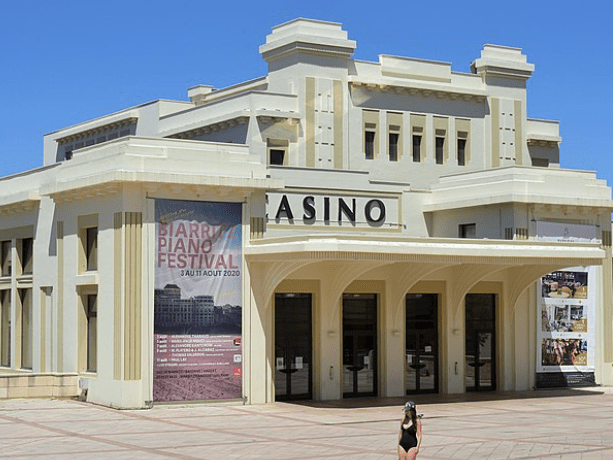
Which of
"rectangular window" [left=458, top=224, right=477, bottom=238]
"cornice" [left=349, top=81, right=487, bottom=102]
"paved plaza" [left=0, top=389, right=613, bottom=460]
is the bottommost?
"paved plaza" [left=0, top=389, right=613, bottom=460]

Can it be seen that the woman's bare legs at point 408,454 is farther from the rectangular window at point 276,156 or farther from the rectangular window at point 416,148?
the rectangular window at point 416,148

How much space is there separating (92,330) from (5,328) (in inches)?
388

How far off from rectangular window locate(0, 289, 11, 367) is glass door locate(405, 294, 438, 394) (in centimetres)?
1698

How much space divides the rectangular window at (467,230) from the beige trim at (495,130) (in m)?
10.4

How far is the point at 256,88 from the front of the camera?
54.6 metres

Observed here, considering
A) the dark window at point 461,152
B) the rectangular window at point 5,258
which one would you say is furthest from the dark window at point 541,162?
the rectangular window at point 5,258

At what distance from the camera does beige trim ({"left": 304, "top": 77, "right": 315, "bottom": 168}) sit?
50844 mm

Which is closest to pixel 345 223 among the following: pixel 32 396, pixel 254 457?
pixel 32 396

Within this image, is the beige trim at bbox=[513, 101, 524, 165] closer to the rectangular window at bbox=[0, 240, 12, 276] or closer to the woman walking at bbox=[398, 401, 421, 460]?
the rectangular window at bbox=[0, 240, 12, 276]

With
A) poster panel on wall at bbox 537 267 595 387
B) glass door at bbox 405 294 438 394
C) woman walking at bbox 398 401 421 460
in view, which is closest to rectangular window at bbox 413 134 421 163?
poster panel on wall at bbox 537 267 595 387

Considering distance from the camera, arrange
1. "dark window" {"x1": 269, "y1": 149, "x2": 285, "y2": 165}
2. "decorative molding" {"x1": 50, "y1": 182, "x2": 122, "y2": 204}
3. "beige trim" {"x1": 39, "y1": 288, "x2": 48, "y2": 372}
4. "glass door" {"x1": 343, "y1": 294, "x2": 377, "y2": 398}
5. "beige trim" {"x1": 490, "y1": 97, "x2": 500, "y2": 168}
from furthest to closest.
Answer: "beige trim" {"x1": 490, "y1": 97, "x2": 500, "y2": 168}, "dark window" {"x1": 269, "y1": 149, "x2": 285, "y2": 165}, "beige trim" {"x1": 39, "y1": 288, "x2": 48, "y2": 372}, "glass door" {"x1": 343, "y1": 294, "x2": 377, "y2": 398}, "decorative molding" {"x1": 50, "y1": 182, "x2": 122, "y2": 204}

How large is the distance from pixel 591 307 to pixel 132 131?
2677 cm

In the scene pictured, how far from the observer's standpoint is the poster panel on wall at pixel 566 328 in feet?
148

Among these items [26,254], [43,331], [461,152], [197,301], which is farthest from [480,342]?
[26,254]
